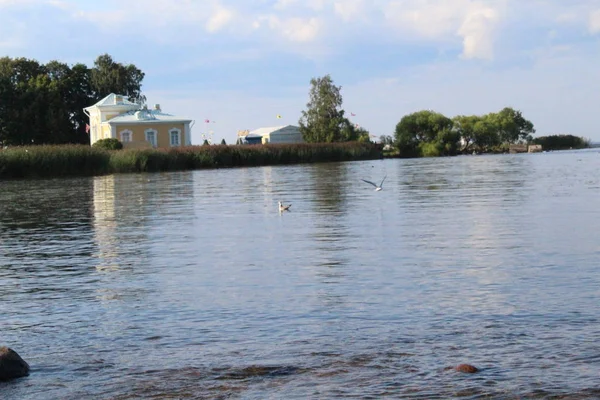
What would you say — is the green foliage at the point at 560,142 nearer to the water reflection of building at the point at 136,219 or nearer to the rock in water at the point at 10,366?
the water reflection of building at the point at 136,219

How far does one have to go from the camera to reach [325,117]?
11125cm

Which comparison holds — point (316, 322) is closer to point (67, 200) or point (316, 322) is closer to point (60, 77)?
point (67, 200)

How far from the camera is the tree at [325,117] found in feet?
359

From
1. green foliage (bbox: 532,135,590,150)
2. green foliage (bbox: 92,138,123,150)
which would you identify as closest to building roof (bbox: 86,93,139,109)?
green foliage (bbox: 92,138,123,150)

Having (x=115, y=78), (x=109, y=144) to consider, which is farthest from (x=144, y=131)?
(x=115, y=78)

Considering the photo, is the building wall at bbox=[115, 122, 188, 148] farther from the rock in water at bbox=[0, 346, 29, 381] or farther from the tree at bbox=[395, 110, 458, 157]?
the rock in water at bbox=[0, 346, 29, 381]

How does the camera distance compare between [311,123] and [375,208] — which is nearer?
[375,208]

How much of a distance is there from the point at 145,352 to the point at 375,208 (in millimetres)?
17877

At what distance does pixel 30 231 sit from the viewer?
22.9 metres

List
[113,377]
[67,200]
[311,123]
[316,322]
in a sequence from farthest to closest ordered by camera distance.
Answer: [311,123] → [67,200] → [316,322] → [113,377]

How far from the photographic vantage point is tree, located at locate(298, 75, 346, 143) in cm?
10944

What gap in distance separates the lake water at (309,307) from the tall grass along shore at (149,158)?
38.0m

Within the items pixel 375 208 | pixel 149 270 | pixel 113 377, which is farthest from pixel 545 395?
pixel 375 208

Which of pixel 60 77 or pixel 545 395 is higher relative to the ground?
pixel 60 77
